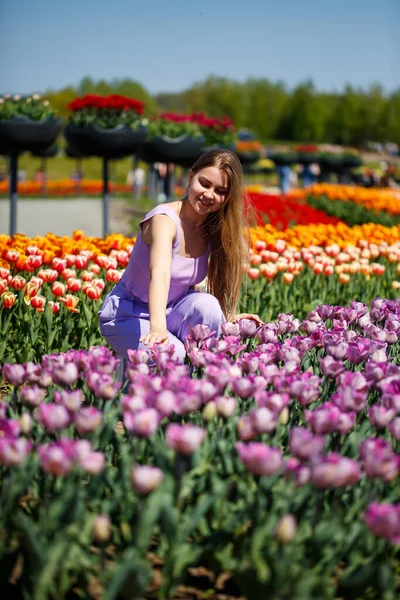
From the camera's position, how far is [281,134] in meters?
87.2

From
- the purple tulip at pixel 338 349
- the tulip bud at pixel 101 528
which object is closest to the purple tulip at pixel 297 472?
the tulip bud at pixel 101 528

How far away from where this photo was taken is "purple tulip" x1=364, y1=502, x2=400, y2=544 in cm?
169

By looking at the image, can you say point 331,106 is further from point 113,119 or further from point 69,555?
point 69,555

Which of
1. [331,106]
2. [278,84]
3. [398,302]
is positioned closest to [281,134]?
[331,106]

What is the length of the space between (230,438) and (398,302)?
2111mm

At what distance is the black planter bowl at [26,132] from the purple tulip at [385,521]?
666cm

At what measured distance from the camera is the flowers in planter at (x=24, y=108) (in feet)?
25.4

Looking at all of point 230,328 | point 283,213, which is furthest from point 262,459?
point 283,213

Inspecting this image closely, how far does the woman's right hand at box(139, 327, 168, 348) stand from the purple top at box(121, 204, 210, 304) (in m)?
0.61

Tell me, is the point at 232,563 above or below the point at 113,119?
below

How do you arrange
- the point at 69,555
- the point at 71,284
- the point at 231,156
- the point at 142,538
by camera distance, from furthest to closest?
the point at 71,284 → the point at 231,156 → the point at 69,555 → the point at 142,538

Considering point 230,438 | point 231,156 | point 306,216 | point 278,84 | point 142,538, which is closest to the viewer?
point 142,538

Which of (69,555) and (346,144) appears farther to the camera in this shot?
(346,144)

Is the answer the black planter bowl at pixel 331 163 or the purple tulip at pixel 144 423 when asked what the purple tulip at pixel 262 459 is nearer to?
the purple tulip at pixel 144 423
